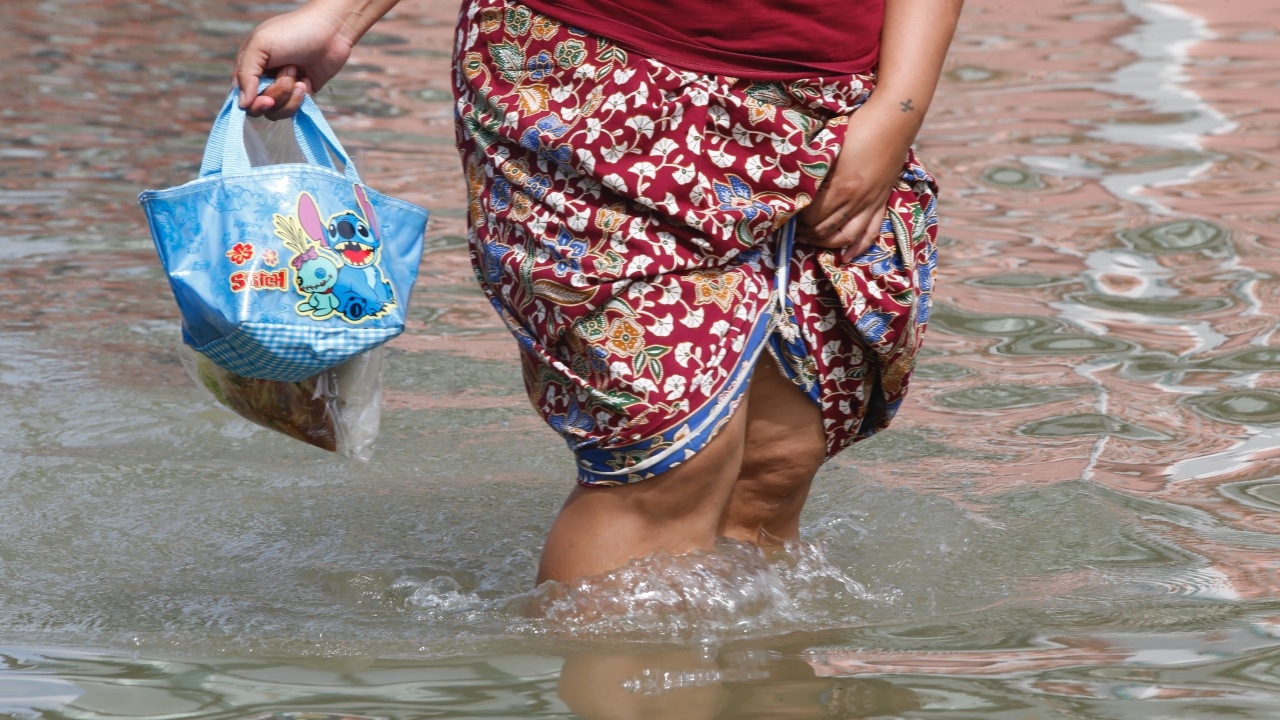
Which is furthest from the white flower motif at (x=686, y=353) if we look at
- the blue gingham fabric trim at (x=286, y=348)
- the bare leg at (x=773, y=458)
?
the blue gingham fabric trim at (x=286, y=348)

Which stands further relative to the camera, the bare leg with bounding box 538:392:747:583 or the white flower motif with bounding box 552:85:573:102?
the bare leg with bounding box 538:392:747:583

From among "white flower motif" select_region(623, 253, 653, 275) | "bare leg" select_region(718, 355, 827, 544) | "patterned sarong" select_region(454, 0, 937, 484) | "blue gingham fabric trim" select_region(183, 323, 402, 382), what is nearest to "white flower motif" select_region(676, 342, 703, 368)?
"patterned sarong" select_region(454, 0, 937, 484)

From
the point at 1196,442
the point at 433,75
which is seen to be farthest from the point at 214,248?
the point at 433,75

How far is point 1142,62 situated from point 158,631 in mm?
6815

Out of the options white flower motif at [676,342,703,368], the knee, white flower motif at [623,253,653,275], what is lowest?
the knee

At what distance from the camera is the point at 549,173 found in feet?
7.37

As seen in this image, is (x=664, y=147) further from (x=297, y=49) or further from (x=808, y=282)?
(x=297, y=49)

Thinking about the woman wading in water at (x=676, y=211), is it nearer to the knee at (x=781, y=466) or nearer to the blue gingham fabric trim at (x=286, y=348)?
the knee at (x=781, y=466)

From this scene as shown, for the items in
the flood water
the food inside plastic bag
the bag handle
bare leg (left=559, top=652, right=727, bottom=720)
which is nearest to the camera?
bare leg (left=559, top=652, right=727, bottom=720)

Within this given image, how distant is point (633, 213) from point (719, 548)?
0.64 meters

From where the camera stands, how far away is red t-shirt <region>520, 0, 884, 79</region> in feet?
7.23

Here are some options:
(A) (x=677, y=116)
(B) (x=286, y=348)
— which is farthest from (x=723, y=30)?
(B) (x=286, y=348)

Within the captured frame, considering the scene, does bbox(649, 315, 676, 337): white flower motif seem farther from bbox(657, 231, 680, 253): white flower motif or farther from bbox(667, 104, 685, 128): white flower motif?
bbox(667, 104, 685, 128): white flower motif

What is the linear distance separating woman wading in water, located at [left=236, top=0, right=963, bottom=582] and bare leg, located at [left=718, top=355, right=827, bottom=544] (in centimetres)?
1
